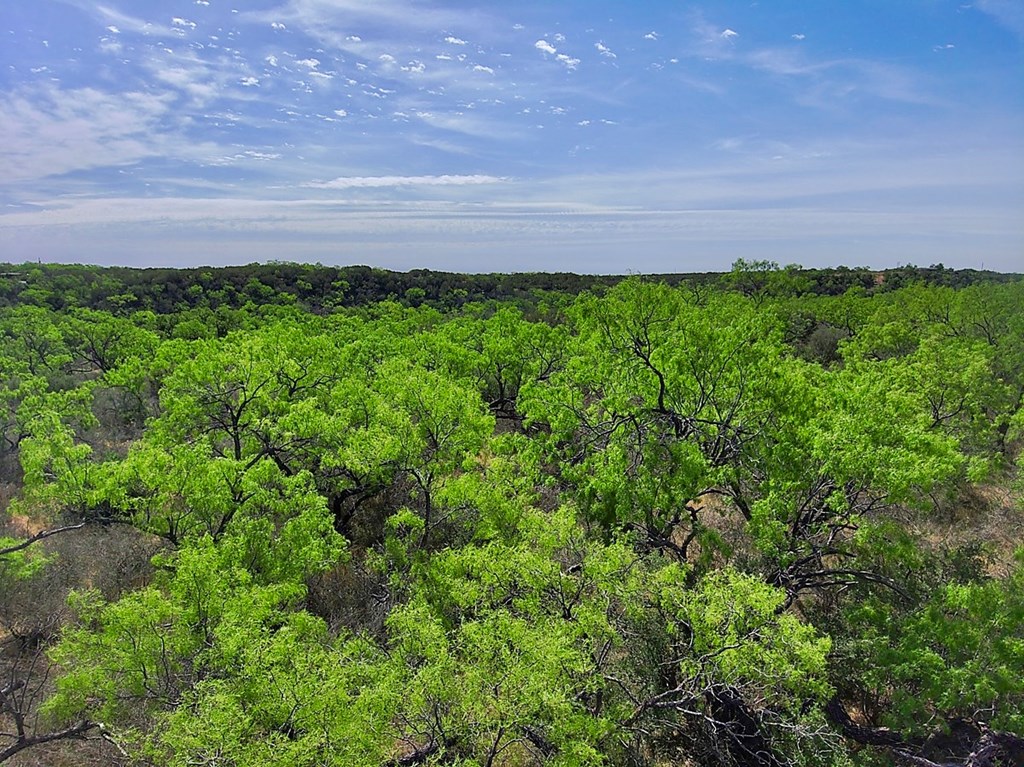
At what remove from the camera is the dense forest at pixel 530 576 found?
8586 millimetres

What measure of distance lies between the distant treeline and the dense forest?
36.9 m

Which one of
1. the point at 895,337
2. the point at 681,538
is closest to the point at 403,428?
the point at 681,538

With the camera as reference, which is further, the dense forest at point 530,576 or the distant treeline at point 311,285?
the distant treeline at point 311,285

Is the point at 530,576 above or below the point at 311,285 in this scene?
below

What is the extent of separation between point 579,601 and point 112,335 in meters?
33.8

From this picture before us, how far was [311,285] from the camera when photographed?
226 ft

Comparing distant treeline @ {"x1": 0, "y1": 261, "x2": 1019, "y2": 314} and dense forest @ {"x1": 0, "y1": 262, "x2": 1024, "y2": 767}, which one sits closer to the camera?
dense forest @ {"x1": 0, "y1": 262, "x2": 1024, "y2": 767}

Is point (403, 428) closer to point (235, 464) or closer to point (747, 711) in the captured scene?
point (235, 464)

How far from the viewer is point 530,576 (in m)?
9.98

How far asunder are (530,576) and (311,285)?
214 feet

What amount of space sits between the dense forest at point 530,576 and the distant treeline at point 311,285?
3693cm

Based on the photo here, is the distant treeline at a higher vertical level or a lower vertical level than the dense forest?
higher

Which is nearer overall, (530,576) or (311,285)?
(530,576)

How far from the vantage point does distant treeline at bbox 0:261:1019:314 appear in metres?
54.8
